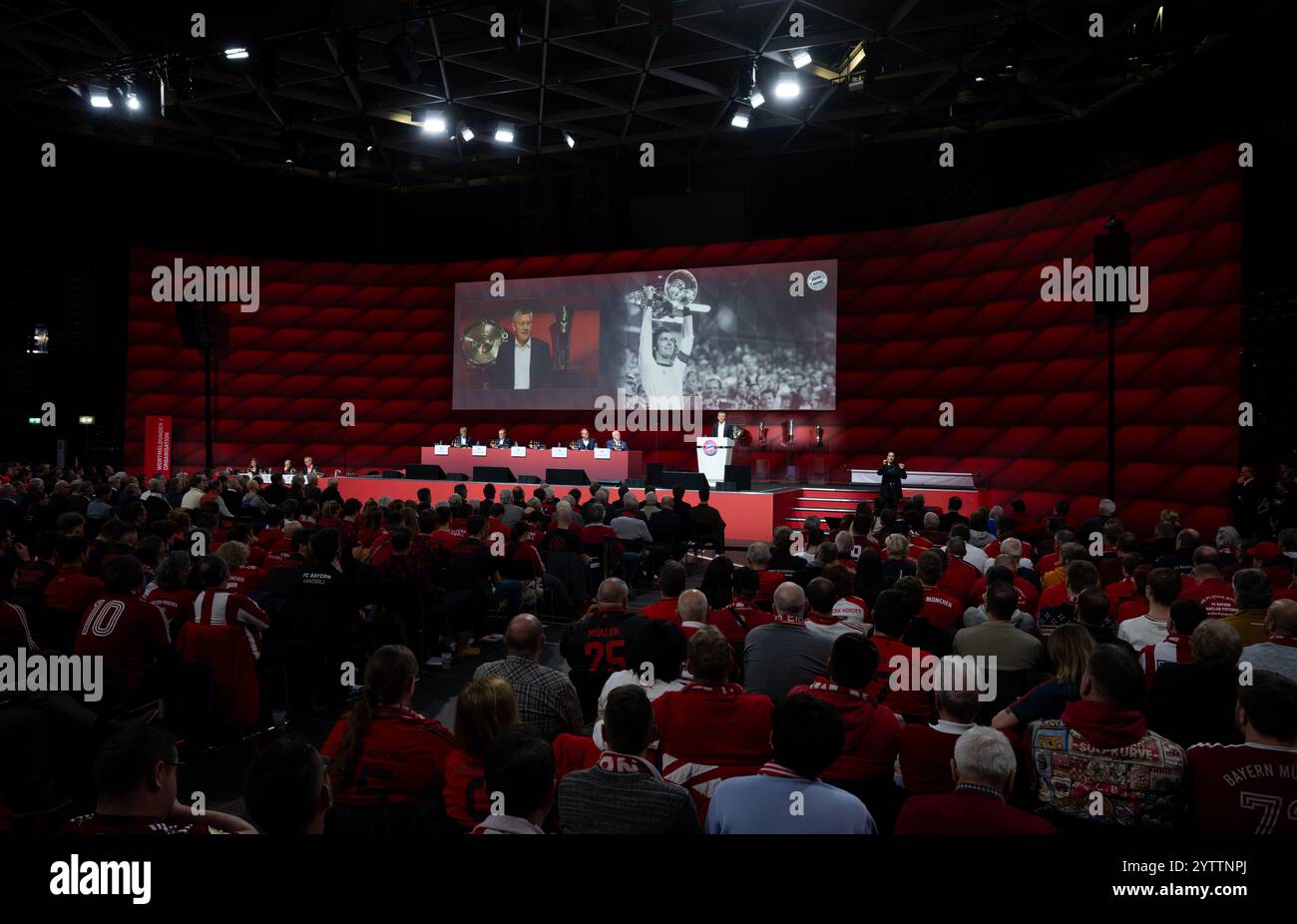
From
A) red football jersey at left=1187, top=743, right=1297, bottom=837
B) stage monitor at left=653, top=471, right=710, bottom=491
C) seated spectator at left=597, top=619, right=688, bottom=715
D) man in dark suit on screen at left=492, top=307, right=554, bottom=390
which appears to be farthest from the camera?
man in dark suit on screen at left=492, top=307, right=554, bottom=390

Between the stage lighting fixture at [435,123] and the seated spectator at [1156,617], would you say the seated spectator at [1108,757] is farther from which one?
the stage lighting fixture at [435,123]

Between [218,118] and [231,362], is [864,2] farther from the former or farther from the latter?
[231,362]

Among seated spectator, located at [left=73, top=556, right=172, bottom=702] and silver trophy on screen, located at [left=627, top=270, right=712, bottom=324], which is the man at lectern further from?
seated spectator, located at [left=73, top=556, right=172, bottom=702]

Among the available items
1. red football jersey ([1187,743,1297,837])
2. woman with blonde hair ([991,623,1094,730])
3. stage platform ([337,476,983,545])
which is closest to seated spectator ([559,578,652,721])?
woman with blonde hair ([991,623,1094,730])

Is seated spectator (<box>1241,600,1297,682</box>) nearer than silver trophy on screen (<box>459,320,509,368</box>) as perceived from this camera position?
Yes

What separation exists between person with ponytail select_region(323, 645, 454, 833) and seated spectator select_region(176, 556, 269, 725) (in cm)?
203

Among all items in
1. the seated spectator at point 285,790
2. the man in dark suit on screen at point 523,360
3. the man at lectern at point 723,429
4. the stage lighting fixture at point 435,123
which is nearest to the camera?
the seated spectator at point 285,790

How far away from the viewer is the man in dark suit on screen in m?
18.7

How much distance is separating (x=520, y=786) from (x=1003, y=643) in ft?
8.31

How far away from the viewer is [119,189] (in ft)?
58.0

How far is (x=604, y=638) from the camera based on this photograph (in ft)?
13.8

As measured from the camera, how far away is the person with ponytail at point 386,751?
95.6 inches

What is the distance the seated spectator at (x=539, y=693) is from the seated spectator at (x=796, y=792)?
1.02 m

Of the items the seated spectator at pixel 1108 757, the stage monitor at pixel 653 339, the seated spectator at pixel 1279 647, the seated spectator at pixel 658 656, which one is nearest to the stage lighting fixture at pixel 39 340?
the stage monitor at pixel 653 339
